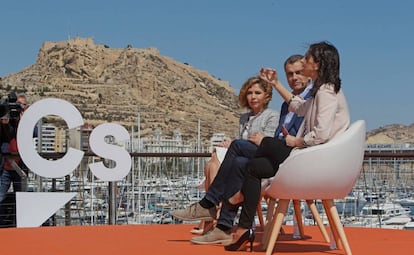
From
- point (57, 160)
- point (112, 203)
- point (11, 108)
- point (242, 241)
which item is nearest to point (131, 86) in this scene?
point (11, 108)

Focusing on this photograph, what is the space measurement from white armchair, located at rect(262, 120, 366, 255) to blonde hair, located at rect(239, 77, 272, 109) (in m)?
0.82

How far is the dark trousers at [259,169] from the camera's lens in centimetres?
327

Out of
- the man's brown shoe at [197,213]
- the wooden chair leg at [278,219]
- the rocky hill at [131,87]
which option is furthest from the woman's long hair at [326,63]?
the rocky hill at [131,87]

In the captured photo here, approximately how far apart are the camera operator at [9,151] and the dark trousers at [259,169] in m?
3.12

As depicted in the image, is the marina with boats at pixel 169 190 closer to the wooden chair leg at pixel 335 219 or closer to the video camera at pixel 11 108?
the video camera at pixel 11 108

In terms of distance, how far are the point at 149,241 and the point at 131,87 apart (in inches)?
3873

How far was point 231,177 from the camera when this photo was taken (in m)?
3.48

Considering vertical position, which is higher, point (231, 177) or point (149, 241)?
point (231, 177)

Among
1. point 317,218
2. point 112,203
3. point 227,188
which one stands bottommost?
point 112,203

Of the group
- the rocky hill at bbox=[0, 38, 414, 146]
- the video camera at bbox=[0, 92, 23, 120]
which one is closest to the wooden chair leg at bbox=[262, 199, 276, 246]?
the video camera at bbox=[0, 92, 23, 120]

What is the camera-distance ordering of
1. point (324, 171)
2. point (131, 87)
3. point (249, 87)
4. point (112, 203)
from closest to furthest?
point (324, 171)
point (249, 87)
point (112, 203)
point (131, 87)

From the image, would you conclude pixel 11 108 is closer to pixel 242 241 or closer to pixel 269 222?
pixel 269 222

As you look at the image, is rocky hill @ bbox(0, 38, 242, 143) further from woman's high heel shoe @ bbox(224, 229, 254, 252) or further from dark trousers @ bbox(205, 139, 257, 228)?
woman's high heel shoe @ bbox(224, 229, 254, 252)

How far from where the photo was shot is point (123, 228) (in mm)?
4715
